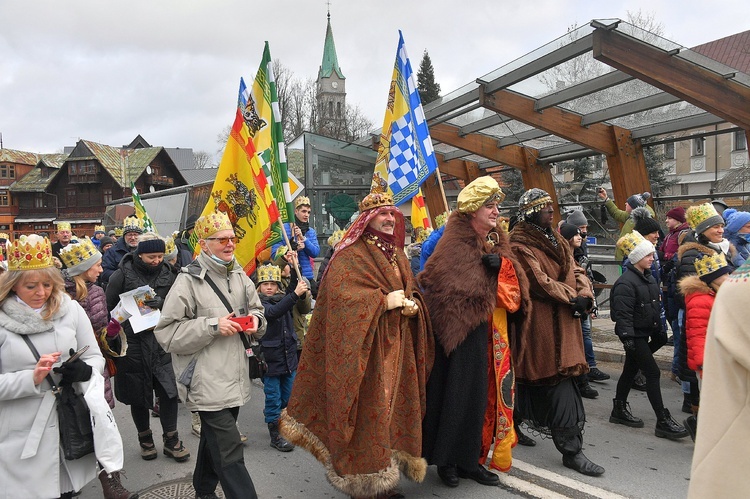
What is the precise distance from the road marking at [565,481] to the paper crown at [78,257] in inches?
146

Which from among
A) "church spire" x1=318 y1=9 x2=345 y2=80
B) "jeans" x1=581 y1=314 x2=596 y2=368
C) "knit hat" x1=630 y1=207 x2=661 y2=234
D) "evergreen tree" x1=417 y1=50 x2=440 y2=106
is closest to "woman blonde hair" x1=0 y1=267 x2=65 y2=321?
"jeans" x1=581 y1=314 x2=596 y2=368

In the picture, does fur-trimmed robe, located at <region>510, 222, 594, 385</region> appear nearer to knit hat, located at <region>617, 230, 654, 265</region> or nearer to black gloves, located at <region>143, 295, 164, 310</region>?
knit hat, located at <region>617, 230, 654, 265</region>

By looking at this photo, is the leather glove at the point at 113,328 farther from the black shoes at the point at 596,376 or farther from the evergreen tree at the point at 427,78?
the evergreen tree at the point at 427,78

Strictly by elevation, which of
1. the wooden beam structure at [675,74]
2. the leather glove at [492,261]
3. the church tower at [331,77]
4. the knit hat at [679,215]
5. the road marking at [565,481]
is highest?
the church tower at [331,77]

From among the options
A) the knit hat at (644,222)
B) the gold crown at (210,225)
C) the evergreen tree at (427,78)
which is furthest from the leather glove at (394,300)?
the evergreen tree at (427,78)

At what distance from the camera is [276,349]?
526 centimetres

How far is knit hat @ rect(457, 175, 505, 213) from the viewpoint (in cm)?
424

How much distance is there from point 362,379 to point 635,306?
9.77ft

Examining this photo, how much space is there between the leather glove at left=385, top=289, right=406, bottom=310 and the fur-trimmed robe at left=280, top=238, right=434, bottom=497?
0.03m

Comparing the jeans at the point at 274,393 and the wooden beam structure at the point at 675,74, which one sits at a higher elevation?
the wooden beam structure at the point at 675,74

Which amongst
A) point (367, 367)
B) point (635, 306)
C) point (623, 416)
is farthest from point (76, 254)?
point (623, 416)

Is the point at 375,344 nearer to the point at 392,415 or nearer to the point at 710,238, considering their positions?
the point at 392,415

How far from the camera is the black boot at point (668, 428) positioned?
5.03 m

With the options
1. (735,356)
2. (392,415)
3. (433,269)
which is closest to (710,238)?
(433,269)
